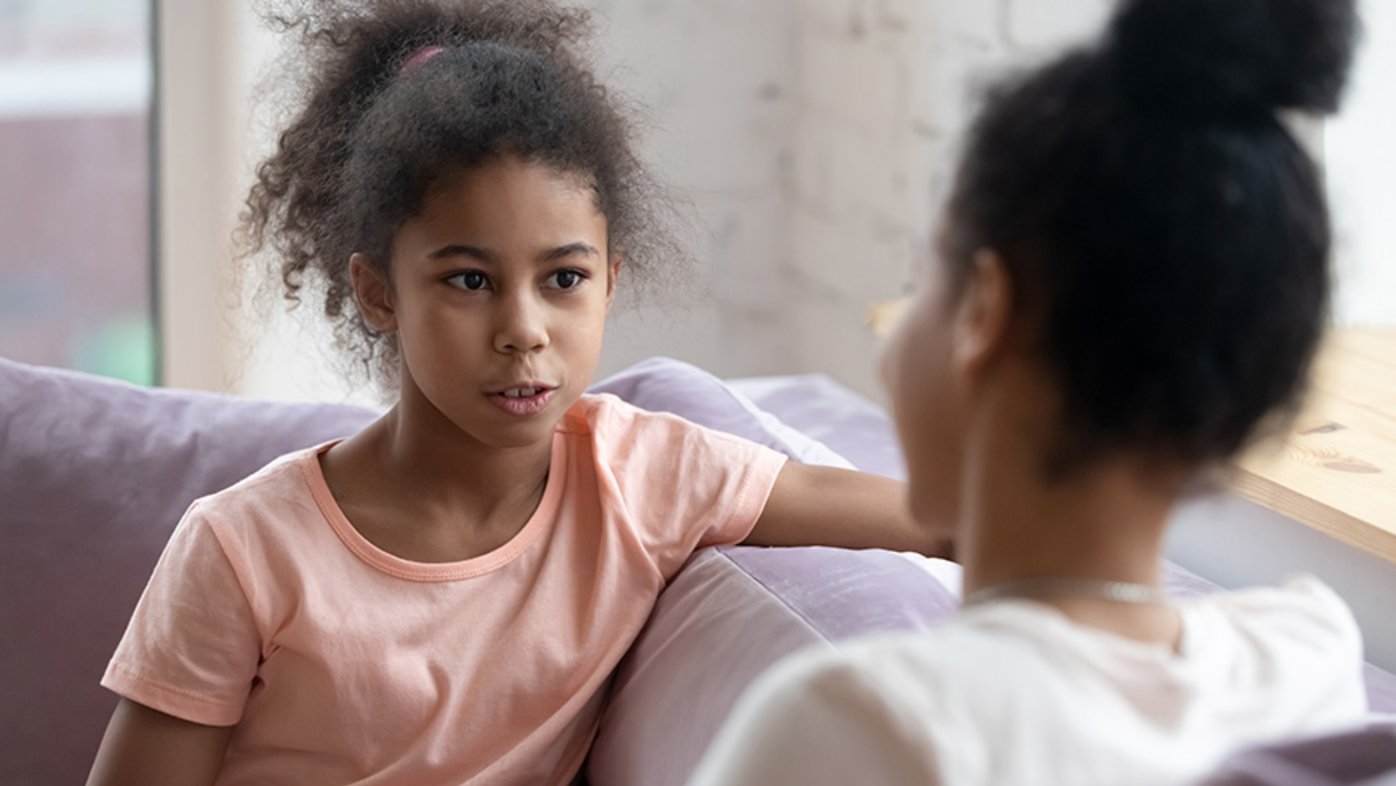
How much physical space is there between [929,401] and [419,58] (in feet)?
2.27

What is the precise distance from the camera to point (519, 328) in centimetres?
123

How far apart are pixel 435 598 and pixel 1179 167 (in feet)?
2.45

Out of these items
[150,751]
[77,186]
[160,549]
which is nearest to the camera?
[150,751]

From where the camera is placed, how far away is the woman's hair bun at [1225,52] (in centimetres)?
73

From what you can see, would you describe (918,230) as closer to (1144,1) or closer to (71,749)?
(71,749)

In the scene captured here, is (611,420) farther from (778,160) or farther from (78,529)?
(778,160)

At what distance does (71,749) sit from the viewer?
1520 millimetres

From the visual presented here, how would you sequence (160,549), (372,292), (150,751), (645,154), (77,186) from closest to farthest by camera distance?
(150,751) → (372,292) → (160,549) → (645,154) → (77,186)

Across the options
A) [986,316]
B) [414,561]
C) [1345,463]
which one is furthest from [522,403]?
[1345,463]

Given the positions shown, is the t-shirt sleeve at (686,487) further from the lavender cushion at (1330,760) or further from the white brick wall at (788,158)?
the white brick wall at (788,158)

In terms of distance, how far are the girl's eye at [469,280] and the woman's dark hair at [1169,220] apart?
0.56m

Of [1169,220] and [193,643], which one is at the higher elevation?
[1169,220]

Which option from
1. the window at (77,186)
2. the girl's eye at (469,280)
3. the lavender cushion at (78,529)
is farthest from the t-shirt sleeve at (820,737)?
the window at (77,186)

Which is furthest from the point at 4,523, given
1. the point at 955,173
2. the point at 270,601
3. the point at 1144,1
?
the point at 1144,1
